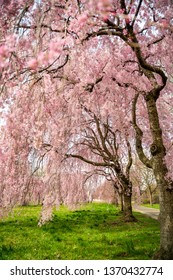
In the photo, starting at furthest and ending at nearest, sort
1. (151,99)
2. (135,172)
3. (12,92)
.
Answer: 1. (135,172)
2. (12,92)
3. (151,99)

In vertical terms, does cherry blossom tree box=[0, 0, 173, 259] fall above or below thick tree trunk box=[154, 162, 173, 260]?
above

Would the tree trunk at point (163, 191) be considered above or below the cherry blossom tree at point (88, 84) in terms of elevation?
below

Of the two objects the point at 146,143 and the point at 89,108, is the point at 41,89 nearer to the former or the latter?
the point at 89,108

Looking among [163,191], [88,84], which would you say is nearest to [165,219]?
[163,191]

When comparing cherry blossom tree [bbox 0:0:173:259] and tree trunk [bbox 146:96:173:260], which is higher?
cherry blossom tree [bbox 0:0:173:259]

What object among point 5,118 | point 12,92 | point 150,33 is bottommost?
point 5,118

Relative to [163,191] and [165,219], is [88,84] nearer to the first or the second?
[163,191]

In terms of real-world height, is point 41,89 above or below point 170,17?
below

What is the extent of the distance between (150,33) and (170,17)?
212 cm

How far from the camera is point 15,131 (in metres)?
8.29

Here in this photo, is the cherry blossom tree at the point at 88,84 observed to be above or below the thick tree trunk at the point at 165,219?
above
